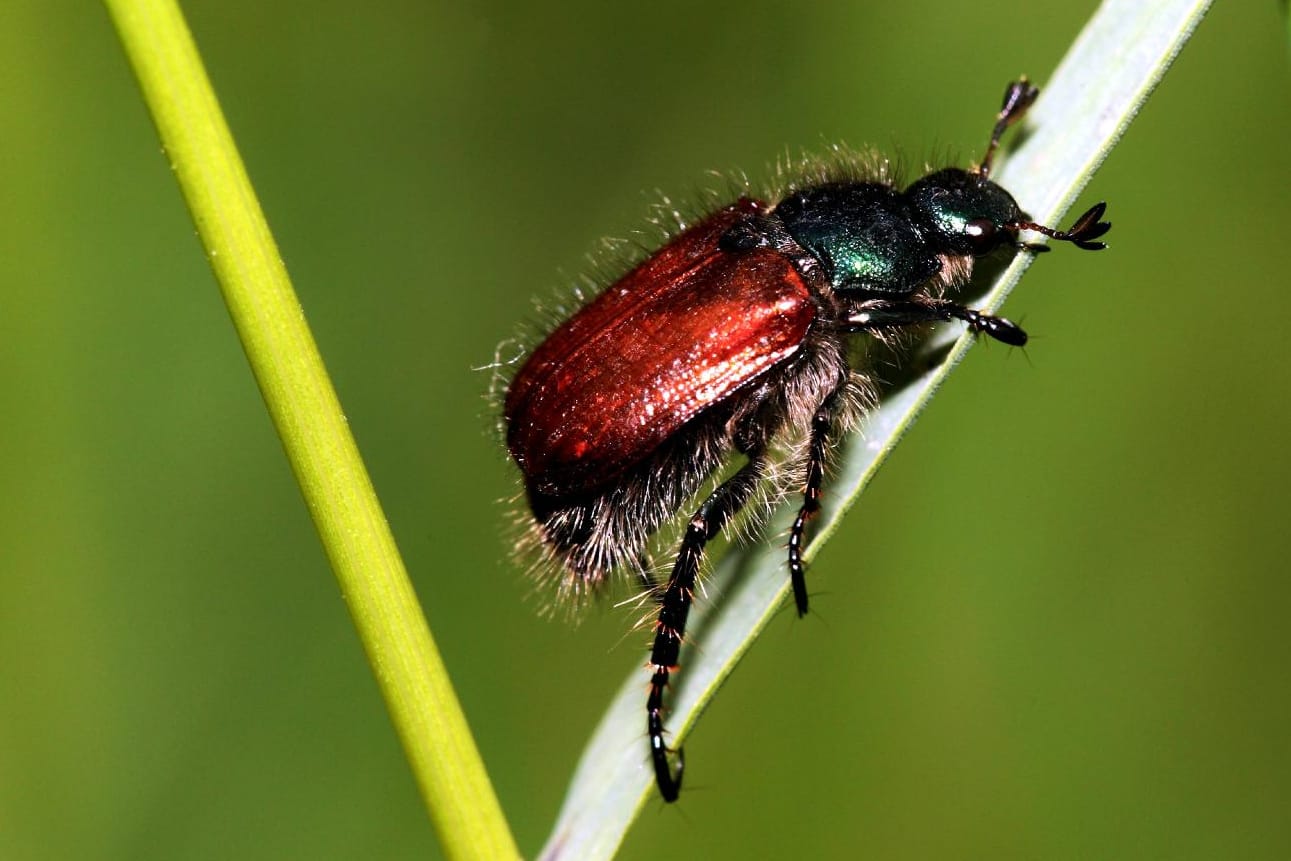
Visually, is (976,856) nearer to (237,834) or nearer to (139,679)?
(237,834)

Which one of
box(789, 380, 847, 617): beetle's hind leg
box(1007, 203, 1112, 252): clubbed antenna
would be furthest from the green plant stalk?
box(1007, 203, 1112, 252): clubbed antenna

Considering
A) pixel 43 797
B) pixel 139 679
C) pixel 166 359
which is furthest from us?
pixel 166 359

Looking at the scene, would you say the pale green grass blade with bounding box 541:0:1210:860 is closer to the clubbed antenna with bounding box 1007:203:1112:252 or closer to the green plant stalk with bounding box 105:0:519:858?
the clubbed antenna with bounding box 1007:203:1112:252

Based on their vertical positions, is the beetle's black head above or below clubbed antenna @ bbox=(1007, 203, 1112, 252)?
above

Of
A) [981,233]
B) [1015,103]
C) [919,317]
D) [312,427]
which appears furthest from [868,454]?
[312,427]

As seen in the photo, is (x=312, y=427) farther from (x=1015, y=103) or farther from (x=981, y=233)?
(x=1015, y=103)

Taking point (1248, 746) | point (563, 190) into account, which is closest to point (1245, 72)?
point (1248, 746)

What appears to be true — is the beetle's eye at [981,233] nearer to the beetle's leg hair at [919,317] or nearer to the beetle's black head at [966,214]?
the beetle's black head at [966,214]
